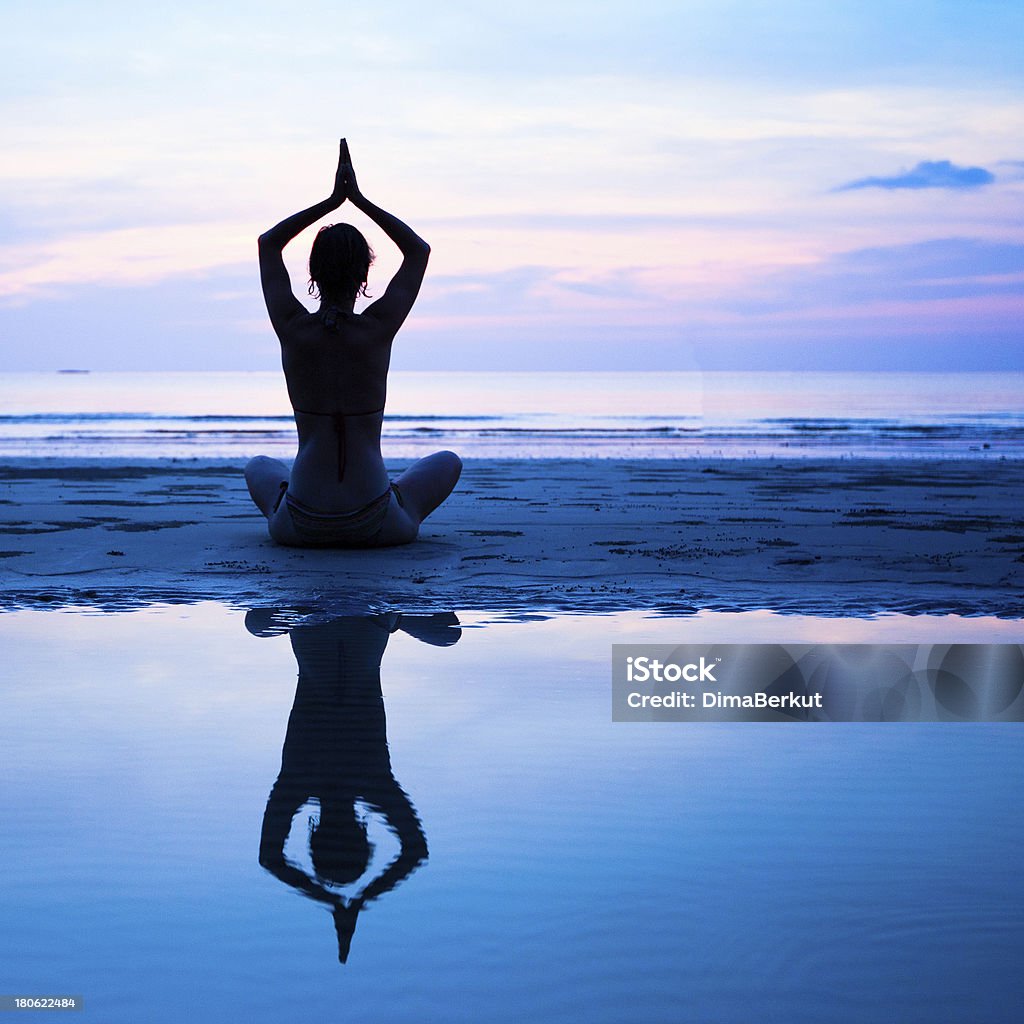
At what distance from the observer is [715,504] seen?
398 inches

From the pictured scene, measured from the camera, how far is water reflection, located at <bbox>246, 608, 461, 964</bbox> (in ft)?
7.54

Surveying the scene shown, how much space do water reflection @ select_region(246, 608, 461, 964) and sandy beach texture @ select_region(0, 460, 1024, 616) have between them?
1136 millimetres

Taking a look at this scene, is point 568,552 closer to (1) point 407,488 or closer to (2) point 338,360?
(1) point 407,488

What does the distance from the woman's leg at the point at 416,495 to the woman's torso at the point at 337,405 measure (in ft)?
0.81

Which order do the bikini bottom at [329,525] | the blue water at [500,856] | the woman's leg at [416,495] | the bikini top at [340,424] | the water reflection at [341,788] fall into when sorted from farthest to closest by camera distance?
the woman's leg at [416,495] < the bikini bottom at [329,525] < the bikini top at [340,424] < the water reflection at [341,788] < the blue water at [500,856]

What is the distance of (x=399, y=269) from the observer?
6.68m

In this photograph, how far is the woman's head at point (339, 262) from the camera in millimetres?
6379

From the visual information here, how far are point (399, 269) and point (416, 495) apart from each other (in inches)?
52.2

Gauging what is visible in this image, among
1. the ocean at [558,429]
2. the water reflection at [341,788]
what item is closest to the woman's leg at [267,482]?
the water reflection at [341,788]

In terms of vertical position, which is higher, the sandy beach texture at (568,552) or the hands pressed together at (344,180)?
the hands pressed together at (344,180)

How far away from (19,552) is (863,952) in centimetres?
588

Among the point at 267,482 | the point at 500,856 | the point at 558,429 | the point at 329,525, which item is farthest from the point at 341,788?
the point at 558,429

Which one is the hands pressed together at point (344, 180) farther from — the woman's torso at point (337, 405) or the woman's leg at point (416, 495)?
the woman's leg at point (416, 495)

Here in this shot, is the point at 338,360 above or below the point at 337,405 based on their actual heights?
above
